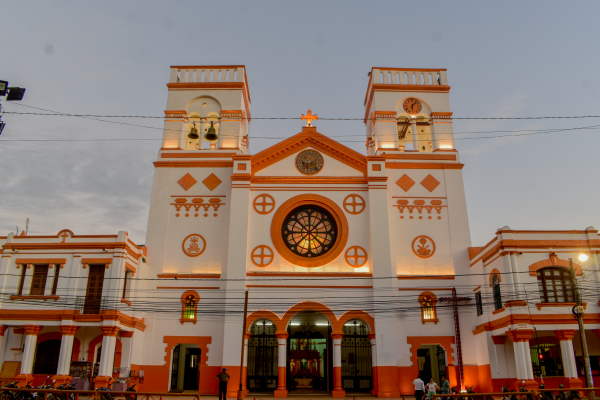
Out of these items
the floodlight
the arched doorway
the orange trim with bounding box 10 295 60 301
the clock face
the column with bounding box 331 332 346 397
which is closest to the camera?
the floodlight

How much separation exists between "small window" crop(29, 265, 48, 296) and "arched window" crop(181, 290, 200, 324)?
6444 mm

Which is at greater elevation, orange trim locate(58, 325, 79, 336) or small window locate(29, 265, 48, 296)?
small window locate(29, 265, 48, 296)

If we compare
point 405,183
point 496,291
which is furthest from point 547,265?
point 405,183

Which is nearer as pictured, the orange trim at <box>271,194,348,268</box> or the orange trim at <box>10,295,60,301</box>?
the orange trim at <box>10,295,60,301</box>

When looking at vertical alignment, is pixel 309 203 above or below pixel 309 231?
above

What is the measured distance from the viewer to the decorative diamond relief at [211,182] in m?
28.9

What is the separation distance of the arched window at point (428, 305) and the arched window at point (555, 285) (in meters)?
5.30

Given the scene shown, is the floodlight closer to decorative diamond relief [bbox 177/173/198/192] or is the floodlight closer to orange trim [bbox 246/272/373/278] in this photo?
orange trim [bbox 246/272/373/278]

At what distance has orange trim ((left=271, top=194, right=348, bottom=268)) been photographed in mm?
27203

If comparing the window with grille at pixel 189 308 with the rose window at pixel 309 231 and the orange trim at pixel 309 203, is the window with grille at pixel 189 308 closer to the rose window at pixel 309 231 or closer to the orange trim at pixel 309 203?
the orange trim at pixel 309 203

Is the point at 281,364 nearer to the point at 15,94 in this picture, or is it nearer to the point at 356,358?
the point at 356,358

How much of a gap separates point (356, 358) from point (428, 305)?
4.55m

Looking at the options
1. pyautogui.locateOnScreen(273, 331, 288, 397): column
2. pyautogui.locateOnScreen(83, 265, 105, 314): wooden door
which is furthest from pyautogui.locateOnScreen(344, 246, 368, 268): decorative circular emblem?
pyautogui.locateOnScreen(83, 265, 105, 314): wooden door

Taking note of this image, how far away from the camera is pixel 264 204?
92.4 ft
